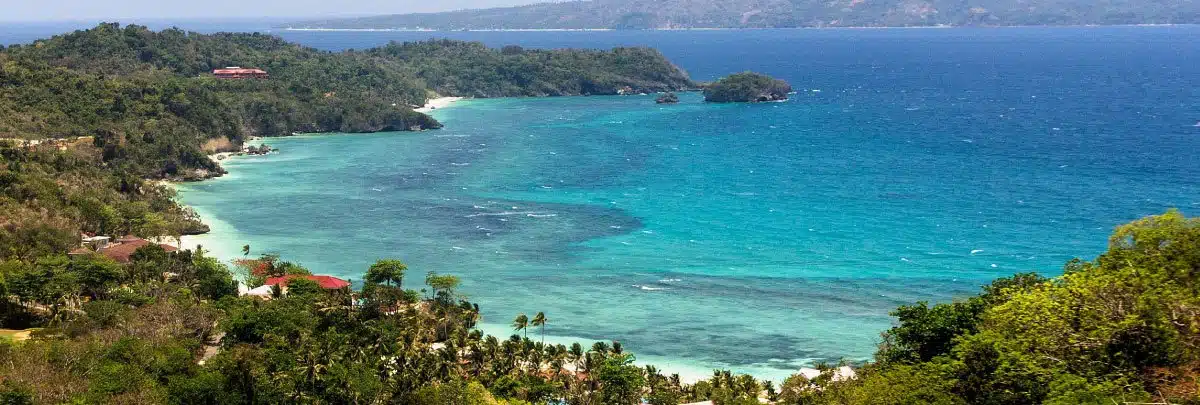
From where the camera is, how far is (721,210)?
72812mm

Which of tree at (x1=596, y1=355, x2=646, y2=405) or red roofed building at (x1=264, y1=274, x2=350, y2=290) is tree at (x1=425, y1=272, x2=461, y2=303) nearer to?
red roofed building at (x1=264, y1=274, x2=350, y2=290)

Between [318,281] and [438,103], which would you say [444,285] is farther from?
[438,103]

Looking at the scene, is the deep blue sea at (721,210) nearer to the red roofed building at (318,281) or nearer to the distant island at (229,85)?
the distant island at (229,85)

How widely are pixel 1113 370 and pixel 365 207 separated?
56207mm

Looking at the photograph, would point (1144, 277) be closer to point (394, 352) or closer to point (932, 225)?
point (394, 352)

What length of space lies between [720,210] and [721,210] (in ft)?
0.22

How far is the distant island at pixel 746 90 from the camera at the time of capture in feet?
→ 506

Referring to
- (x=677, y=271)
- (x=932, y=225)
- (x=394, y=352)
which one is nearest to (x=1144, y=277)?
(x=394, y=352)

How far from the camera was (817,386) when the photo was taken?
111 ft

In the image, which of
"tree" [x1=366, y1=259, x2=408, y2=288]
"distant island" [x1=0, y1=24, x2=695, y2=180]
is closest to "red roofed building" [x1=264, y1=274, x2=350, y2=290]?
"tree" [x1=366, y1=259, x2=408, y2=288]

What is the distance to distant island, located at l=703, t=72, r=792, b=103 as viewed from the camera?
154125mm

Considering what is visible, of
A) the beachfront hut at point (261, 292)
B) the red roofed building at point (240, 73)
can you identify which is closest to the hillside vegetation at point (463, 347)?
the beachfront hut at point (261, 292)

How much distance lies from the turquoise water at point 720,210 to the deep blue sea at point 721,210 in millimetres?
224

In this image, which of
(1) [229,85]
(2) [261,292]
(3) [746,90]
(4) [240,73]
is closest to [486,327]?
(2) [261,292]
